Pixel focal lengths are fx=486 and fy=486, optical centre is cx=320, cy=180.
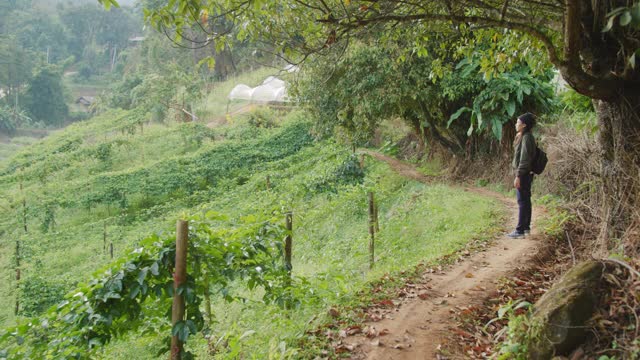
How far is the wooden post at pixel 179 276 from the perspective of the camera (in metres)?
3.76

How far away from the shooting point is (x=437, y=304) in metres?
5.57

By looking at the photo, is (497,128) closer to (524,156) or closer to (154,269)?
(524,156)

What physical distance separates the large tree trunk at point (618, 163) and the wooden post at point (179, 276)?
3.93 meters

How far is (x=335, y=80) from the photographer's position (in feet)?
51.3

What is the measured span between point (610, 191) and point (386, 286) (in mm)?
Result: 2736

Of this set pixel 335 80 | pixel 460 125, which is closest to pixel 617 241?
pixel 460 125

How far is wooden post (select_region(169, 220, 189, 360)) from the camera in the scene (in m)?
3.76

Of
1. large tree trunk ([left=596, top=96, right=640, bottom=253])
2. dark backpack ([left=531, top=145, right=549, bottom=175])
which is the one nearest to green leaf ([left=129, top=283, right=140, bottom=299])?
large tree trunk ([left=596, top=96, right=640, bottom=253])

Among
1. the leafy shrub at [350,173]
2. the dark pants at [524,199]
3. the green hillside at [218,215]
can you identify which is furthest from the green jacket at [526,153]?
the leafy shrub at [350,173]

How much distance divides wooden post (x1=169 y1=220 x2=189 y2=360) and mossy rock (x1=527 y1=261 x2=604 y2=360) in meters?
2.71

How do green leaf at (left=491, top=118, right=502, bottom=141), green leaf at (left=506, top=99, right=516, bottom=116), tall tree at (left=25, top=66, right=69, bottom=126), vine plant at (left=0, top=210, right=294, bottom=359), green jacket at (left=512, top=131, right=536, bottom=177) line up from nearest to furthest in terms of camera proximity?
vine plant at (left=0, top=210, right=294, bottom=359) < green jacket at (left=512, top=131, right=536, bottom=177) < green leaf at (left=506, top=99, right=516, bottom=116) < green leaf at (left=491, top=118, right=502, bottom=141) < tall tree at (left=25, top=66, right=69, bottom=126)

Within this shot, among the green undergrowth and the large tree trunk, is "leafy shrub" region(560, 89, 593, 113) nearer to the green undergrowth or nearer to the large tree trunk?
the green undergrowth

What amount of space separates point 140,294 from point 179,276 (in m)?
0.40

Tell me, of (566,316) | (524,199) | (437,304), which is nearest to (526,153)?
(524,199)
